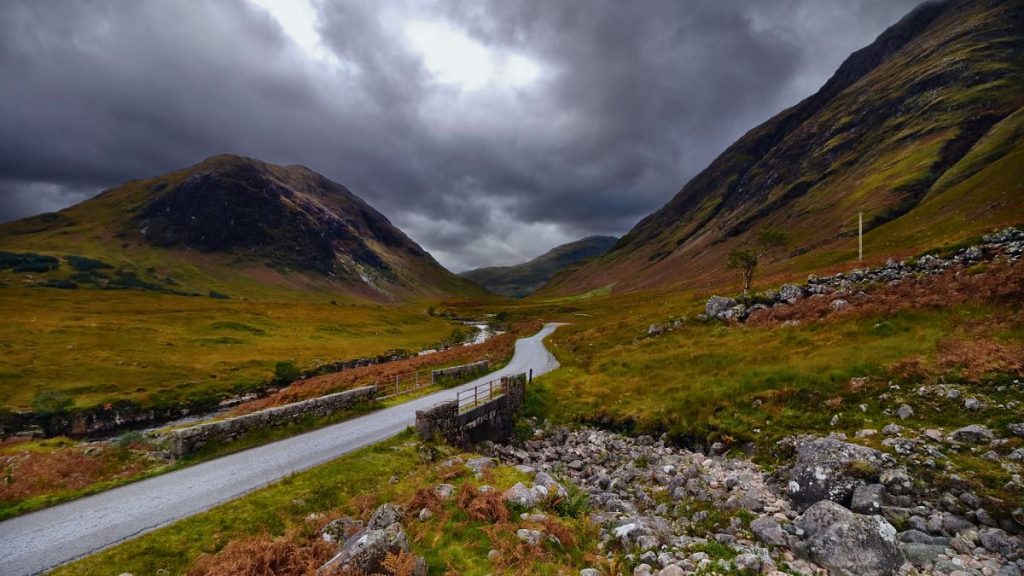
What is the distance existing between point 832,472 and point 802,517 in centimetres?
234

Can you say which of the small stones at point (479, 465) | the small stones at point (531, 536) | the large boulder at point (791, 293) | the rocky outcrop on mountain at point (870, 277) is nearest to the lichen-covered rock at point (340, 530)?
the small stones at point (531, 536)

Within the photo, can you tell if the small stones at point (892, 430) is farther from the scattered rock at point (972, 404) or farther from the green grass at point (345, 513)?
the green grass at point (345, 513)

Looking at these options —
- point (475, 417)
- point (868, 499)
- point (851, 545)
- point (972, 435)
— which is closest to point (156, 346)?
point (475, 417)

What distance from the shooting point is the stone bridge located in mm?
19172

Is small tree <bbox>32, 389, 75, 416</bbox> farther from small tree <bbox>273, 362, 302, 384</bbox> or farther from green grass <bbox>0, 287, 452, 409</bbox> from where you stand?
small tree <bbox>273, 362, 302, 384</bbox>

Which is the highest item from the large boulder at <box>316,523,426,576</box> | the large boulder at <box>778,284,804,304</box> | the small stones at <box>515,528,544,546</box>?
the large boulder at <box>778,284,804,304</box>

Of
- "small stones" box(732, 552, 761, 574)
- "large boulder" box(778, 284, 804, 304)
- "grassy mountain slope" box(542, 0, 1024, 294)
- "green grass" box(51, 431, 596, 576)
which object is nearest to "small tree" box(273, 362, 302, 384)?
A: "green grass" box(51, 431, 596, 576)

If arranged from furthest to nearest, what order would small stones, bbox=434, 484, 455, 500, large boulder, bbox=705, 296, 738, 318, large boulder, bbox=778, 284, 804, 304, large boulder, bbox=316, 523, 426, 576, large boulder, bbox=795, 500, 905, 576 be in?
large boulder, bbox=705, 296, 738, 318 < large boulder, bbox=778, 284, 804, 304 < small stones, bbox=434, 484, 455, 500 < large boulder, bbox=795, 500, 905, 576 < large boulder, bbox=316, 523, 426, 576

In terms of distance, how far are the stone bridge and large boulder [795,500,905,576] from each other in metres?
13.9

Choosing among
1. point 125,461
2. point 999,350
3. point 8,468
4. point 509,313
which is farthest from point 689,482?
point 509,313

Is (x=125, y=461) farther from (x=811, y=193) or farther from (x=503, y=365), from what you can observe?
(x=811, y=193)

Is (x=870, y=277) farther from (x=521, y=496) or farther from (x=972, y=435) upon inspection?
(x=521, y=496)

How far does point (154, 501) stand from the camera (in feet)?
44.5

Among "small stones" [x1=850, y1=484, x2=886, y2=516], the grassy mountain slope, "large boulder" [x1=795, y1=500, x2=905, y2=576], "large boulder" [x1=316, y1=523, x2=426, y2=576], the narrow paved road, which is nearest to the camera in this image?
"large boulder" [x1=316, y1=523, x2=426, y2=576]
